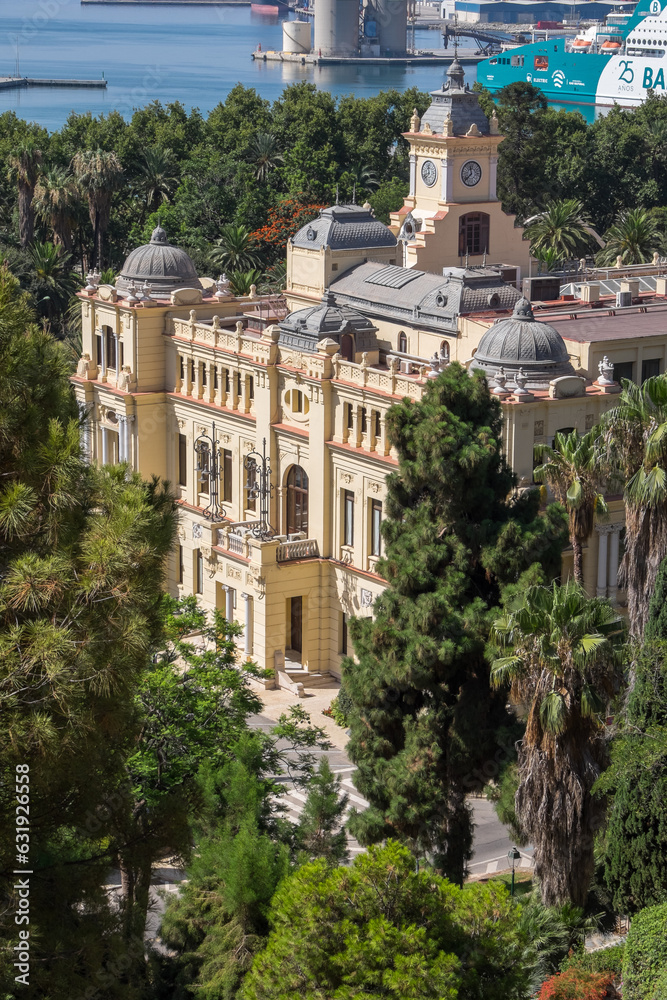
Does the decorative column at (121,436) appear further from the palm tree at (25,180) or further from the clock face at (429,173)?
the palm tree at (25,180)

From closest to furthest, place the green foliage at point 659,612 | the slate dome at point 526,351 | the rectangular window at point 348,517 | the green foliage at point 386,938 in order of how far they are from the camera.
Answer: the green foliage at point 386,938
the green foliage at point 659,612
the slate dome at point 526,351
the rectangular window at point 348,517

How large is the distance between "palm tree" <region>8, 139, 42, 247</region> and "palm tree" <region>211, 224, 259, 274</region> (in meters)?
12.8

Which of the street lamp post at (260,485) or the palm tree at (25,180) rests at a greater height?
the palm tree at (25,180)

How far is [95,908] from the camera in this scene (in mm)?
31281

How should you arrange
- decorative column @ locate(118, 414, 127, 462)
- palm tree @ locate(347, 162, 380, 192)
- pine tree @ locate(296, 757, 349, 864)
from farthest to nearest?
1. palm tree @ locate(347, 162, 380, 192)
2. decorative column @ locate(118, 414, 127, 462)
3. pine tree @ locate(296, 757, 349, 864)

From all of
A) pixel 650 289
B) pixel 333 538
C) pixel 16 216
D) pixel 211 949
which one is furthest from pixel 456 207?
pixel 211 949

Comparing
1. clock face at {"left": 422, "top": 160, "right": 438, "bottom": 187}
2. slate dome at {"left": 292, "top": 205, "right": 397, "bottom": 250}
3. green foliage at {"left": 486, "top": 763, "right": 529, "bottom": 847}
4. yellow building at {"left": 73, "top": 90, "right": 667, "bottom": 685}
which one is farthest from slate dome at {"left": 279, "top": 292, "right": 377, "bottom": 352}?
green foliage at {"left": 486, "top": 763, "right": 529, "bottom": 847}

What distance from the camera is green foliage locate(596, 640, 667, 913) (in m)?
38.3

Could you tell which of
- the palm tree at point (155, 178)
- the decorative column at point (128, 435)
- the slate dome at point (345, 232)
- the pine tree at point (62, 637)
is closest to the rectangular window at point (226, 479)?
the decorative column at point (128, 435)

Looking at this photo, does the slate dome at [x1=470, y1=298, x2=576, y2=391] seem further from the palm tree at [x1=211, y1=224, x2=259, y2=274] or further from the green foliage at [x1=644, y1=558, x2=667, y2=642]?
the palm tree at [x1=211, y1=224, x2=259, y2=274]

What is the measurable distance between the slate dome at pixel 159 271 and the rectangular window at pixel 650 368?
21161mm

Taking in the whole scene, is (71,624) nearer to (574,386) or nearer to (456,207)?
(574,386)

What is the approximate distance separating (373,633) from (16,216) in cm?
7778

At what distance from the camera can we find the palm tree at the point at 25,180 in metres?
110
